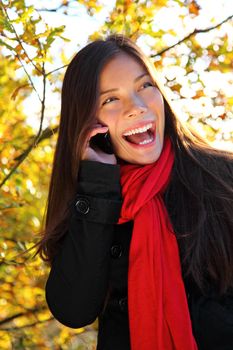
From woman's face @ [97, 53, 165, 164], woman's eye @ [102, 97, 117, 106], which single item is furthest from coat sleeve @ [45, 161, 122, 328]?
woman's eye @ [102, 97, 117, 106]

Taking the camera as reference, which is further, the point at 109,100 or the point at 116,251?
the point at 109,100

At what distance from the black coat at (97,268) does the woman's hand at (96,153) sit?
76mm

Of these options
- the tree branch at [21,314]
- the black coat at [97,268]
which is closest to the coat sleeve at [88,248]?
the black coat at [97,268]

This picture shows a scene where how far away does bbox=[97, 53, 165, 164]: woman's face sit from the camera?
270 cm

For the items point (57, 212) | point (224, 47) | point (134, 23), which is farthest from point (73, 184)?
point (224, 47)

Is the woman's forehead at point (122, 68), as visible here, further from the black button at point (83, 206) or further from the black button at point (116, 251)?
the black button at point (116, 251)

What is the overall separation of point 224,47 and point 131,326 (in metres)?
1.54

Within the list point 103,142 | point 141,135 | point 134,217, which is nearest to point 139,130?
point 141,135

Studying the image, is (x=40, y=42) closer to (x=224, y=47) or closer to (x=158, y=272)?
(x=224, y=47)

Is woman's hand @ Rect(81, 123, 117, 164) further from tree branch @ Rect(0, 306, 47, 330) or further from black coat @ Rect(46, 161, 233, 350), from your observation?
tree branch @ Rect(0, 306, 47, 330)

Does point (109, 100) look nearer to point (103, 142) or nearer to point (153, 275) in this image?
point (103, 142)

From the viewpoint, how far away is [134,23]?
324 cm

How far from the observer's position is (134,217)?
2.61 metres

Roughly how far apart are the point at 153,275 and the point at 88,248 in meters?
0.25
